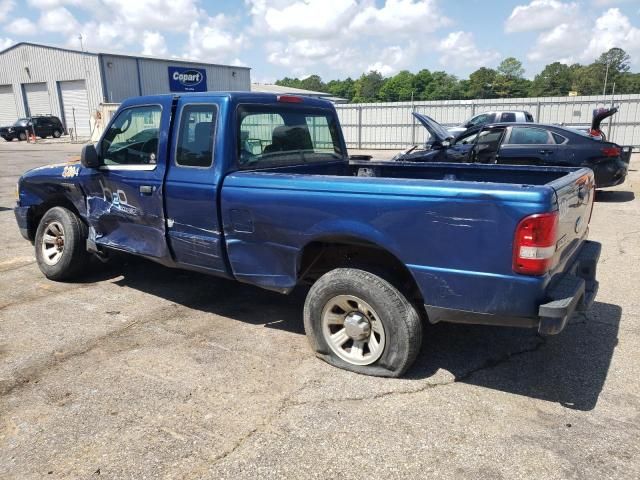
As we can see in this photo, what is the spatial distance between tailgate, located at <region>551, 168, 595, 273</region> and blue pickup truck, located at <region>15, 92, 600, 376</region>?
0.07 feet

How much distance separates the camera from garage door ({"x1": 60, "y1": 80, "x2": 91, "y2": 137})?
125 feet

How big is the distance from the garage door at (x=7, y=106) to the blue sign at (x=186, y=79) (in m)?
14.2

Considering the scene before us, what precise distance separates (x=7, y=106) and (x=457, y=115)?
37.9 meters

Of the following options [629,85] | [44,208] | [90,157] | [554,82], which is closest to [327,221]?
[90,157]

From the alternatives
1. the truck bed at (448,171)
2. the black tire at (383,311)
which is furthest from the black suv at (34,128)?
the black tire at (383,311)

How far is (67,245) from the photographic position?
5.39 metres

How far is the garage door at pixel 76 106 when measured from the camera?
38.0 meters

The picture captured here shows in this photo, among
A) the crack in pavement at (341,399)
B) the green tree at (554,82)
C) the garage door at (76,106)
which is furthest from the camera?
the green tree at (554,82)

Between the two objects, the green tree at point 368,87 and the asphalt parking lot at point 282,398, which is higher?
the green tree at point 368,87

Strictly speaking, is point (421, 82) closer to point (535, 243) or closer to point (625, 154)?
point (625, 154)

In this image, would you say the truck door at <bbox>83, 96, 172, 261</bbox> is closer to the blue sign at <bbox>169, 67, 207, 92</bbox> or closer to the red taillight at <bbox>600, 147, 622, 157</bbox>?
the red taillight at <bbox>600, 147, 622, 157</bbox>

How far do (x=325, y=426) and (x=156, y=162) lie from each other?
2.64 meters

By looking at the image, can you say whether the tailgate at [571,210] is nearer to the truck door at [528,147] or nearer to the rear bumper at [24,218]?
the rear bumper at [24,218]

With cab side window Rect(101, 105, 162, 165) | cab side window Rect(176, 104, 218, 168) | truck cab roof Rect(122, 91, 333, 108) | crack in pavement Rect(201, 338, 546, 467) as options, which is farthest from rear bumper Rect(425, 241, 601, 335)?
cab side window Rect(101, 105, 162, 165)
